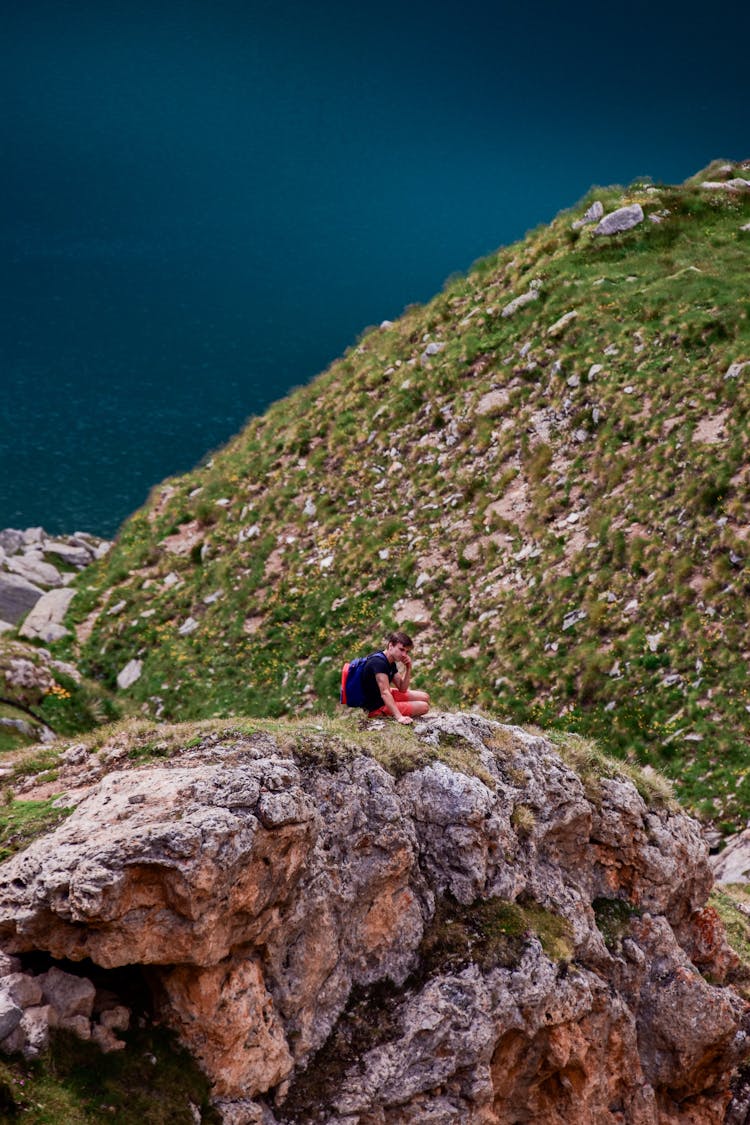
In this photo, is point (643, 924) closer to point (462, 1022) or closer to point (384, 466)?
point (462, 1022)

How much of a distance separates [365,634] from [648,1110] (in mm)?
20143

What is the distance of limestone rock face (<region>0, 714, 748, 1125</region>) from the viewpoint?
42.2ft

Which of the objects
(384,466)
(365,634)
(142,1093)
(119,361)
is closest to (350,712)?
(142,1093)

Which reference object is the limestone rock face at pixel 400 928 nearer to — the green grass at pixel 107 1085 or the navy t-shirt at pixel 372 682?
the green grass at pixel 107 1085

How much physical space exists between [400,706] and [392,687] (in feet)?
2.15

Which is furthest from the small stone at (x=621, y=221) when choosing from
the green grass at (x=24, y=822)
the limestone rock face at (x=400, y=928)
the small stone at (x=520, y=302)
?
the green grass at (x=24, y=822)

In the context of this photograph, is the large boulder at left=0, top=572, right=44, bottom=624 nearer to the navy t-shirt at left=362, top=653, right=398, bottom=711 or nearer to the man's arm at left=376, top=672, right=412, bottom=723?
the navy t-shirt at left=362, top=653, right=398, bottom=711

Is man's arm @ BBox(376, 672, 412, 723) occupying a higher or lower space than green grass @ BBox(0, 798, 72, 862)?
higher

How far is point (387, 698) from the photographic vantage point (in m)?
18.0

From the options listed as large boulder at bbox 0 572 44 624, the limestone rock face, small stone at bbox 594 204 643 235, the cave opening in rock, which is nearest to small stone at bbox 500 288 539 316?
small stone at bbox 594 204 643 235

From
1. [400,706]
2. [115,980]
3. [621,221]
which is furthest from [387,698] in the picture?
[621,221]

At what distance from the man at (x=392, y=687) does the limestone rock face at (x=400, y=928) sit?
512 millimetres

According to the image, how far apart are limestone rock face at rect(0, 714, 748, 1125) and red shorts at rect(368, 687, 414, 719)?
1.76 feet

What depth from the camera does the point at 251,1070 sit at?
13586 mm
